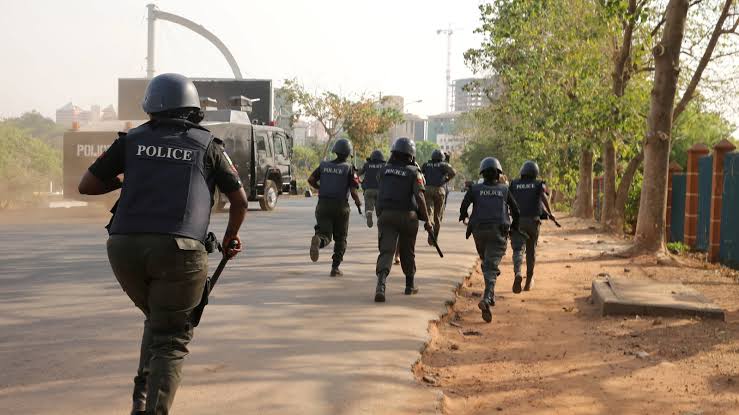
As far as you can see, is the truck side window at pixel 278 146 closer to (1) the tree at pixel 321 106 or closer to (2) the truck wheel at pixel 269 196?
(2) the truck wheel at pixel 269 196

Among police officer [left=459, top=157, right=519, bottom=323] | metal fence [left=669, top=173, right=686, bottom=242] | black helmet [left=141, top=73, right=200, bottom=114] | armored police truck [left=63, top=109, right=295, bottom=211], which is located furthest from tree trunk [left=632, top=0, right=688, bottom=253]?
black helmet [left=141, top=73, right=200, bottom=114]

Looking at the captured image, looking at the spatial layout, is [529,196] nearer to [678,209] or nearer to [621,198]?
[678,209]

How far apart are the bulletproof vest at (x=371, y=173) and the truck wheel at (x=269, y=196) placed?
38.3 feet

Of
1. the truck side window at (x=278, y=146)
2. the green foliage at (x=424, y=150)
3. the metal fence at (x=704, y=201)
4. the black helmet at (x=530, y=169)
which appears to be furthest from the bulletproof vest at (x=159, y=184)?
the green foliage at (x=424, y=150)

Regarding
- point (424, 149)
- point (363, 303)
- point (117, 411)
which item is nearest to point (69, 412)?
point (117, 411)

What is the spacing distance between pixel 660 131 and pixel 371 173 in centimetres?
500

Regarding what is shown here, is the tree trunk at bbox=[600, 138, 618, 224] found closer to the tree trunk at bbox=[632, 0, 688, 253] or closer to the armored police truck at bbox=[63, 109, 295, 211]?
the tree trunk at bbox=[632, 0, 688, 253]

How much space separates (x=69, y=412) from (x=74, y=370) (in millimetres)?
1058

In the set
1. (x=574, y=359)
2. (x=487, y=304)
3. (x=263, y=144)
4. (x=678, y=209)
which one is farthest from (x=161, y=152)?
(x=263, y=144)

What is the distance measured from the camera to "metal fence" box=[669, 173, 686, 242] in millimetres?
18375

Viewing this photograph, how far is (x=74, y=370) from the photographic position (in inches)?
227

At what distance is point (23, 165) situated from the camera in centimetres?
3334

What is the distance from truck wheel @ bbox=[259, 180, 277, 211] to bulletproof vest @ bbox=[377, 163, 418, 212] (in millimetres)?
18479

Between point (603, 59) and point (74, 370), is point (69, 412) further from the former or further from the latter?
point (603, 59)
